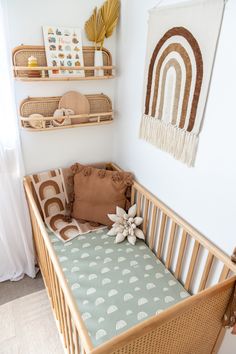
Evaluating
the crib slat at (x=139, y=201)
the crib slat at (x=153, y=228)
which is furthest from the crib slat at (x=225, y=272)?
the crib slat at (x=139, y=201)

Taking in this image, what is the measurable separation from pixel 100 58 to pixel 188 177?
112 centimetres

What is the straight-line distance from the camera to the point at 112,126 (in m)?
2.31

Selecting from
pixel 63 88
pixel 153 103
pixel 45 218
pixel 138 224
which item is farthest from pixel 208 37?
pixel 45 218

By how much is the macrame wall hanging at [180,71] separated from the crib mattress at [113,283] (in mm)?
781

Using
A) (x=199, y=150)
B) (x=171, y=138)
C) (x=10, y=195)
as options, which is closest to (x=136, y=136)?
(x=171, y=138)

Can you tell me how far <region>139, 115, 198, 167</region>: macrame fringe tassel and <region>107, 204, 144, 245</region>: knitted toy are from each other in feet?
1.94

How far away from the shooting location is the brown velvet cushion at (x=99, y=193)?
6.79ft

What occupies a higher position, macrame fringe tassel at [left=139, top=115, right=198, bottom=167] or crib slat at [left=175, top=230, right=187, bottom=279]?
macrame fringe tassel at [left=139, top=115, right=198, bottom=167]

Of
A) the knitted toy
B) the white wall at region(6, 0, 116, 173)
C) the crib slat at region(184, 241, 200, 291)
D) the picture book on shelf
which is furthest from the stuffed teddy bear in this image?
the crib slat at region(184, 241, 200, 291)

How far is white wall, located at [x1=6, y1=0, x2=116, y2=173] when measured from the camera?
1.68 m

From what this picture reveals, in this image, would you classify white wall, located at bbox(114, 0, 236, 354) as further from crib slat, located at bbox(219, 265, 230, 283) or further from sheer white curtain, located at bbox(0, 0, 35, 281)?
sheer white curtain, located at bbox(0, 0, 35, 281)

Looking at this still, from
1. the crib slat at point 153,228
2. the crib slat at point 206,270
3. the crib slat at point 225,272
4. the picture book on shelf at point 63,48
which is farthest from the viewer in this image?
the crib slat at point 153,228

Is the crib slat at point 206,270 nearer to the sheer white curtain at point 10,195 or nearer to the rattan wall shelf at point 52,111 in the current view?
the rattan wall shelf at point 52,111

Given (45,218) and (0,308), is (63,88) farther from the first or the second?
(0,308)
